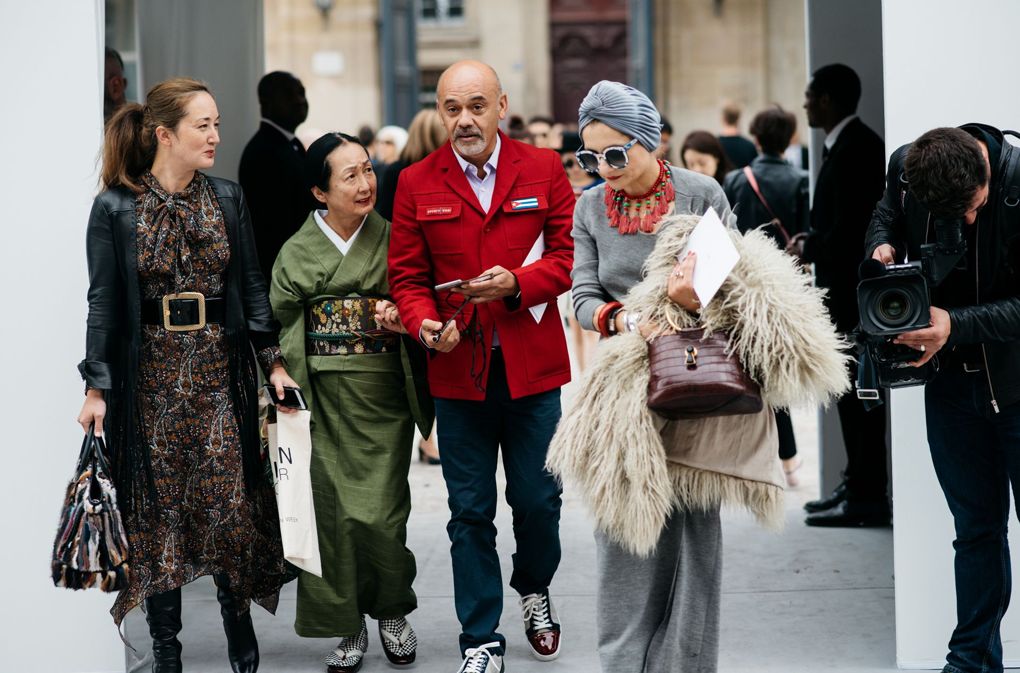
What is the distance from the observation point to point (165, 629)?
4625 mm

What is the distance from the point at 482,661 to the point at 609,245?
1.55 m

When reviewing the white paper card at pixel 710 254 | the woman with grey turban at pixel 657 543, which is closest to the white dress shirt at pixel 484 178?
the woman with grey turban at pixel 657 543

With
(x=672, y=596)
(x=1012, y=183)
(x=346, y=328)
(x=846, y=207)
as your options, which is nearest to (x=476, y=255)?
(x=346, y=328)

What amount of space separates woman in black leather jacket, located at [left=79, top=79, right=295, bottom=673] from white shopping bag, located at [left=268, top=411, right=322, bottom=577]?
4.7 inches

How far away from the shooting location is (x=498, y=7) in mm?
34062

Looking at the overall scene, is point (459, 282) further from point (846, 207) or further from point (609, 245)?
point (846, 207)

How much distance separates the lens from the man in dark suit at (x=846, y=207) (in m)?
6.39

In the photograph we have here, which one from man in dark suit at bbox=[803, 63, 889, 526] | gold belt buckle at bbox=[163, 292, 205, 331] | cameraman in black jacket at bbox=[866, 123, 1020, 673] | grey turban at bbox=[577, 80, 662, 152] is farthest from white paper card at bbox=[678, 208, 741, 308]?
man in dark suit at bbox=[803, 63, 889, 526]

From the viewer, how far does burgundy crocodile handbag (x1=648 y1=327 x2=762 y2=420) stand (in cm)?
351

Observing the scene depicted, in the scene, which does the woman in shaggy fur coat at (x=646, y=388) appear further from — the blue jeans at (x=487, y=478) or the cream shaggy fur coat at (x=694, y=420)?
the blue jeans at (x=487, y=478)

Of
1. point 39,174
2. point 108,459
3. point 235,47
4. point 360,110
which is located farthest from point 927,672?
point 360,110

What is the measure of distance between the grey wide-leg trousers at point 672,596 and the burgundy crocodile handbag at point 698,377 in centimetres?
46

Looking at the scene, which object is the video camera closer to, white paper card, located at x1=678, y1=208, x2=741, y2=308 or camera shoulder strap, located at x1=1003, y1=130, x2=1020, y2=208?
camera shoulder strap, located at x1=1003, y1=130, x2=1020, y2=208

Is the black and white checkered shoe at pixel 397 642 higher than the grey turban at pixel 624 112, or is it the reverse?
the grey turban at pixel 624 112
